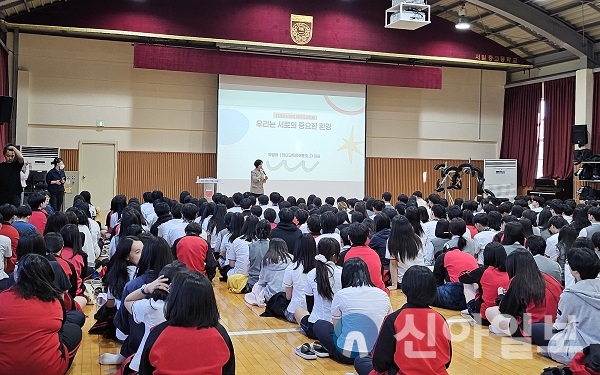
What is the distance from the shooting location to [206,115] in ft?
46.1

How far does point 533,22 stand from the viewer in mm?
12984

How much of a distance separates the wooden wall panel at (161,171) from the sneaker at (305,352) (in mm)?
10063

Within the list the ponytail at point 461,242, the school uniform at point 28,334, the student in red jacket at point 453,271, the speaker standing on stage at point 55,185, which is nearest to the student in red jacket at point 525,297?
the student in red jacket at point 453,271

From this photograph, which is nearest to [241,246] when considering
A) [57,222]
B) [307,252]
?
[307,252]

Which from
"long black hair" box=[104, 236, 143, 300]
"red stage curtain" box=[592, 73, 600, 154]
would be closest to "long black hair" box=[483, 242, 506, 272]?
"long black hair" box=[104, 236, 143, 300]

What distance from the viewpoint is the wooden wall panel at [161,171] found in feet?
44.7

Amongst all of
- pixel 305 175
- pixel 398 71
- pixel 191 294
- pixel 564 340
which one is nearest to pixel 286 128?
pixel 305 175

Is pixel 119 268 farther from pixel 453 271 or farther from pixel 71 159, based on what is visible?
pixel 71 159

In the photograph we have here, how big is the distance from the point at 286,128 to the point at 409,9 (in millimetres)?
4500

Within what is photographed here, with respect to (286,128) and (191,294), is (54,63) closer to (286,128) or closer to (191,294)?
(286,128)

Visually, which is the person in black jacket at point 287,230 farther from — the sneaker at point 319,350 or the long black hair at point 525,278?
the long black hair at point 525,278

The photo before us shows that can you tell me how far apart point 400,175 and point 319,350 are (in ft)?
38.4

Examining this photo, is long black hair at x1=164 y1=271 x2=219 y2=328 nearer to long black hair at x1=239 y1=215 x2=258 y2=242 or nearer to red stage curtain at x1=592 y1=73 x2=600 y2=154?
long black hair at x1=239 y1=215 x2=258 y2=242

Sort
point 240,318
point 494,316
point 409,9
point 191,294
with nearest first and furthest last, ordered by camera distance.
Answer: point 191,294 < point 494,316 < point 240,318 < point 409,9
